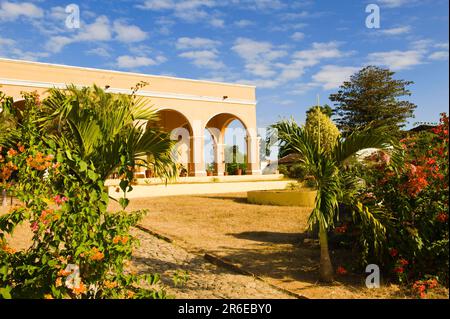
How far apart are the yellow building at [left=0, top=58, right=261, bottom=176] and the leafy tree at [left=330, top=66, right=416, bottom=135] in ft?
58.9

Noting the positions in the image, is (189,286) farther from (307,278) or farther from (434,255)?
(434,255)

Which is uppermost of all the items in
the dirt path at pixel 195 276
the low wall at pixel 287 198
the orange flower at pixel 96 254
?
the orange flower at pixel 96 254

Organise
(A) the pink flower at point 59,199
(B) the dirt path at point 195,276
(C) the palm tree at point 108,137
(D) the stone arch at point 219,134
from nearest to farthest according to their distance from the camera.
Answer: (A) the pink flower at point 59,199 → (C) the palm tree at point 108,137 → (B) the dirt path at point 195,276 → (D) the stone arch at point 219,134

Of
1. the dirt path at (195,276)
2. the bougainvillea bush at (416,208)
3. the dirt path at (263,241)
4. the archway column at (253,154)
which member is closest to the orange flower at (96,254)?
the dirt path at (195,276)

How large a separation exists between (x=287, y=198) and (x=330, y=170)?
795 centimetres

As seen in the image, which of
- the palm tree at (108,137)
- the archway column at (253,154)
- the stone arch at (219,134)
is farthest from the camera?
the stone arch at (219,134)

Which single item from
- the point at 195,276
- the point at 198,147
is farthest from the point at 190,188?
the point at 195,276

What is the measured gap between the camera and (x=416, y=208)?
4.64m

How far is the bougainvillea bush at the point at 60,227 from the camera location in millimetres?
3191

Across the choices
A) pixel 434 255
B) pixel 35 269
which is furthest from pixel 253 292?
pixel 35 269

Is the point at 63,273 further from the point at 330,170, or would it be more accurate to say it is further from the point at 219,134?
the point at 219,134

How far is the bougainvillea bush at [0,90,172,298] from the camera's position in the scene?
3191 mm

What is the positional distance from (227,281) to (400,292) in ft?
6.88

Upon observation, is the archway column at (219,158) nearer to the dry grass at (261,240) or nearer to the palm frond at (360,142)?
the dry grass at (261,240)
